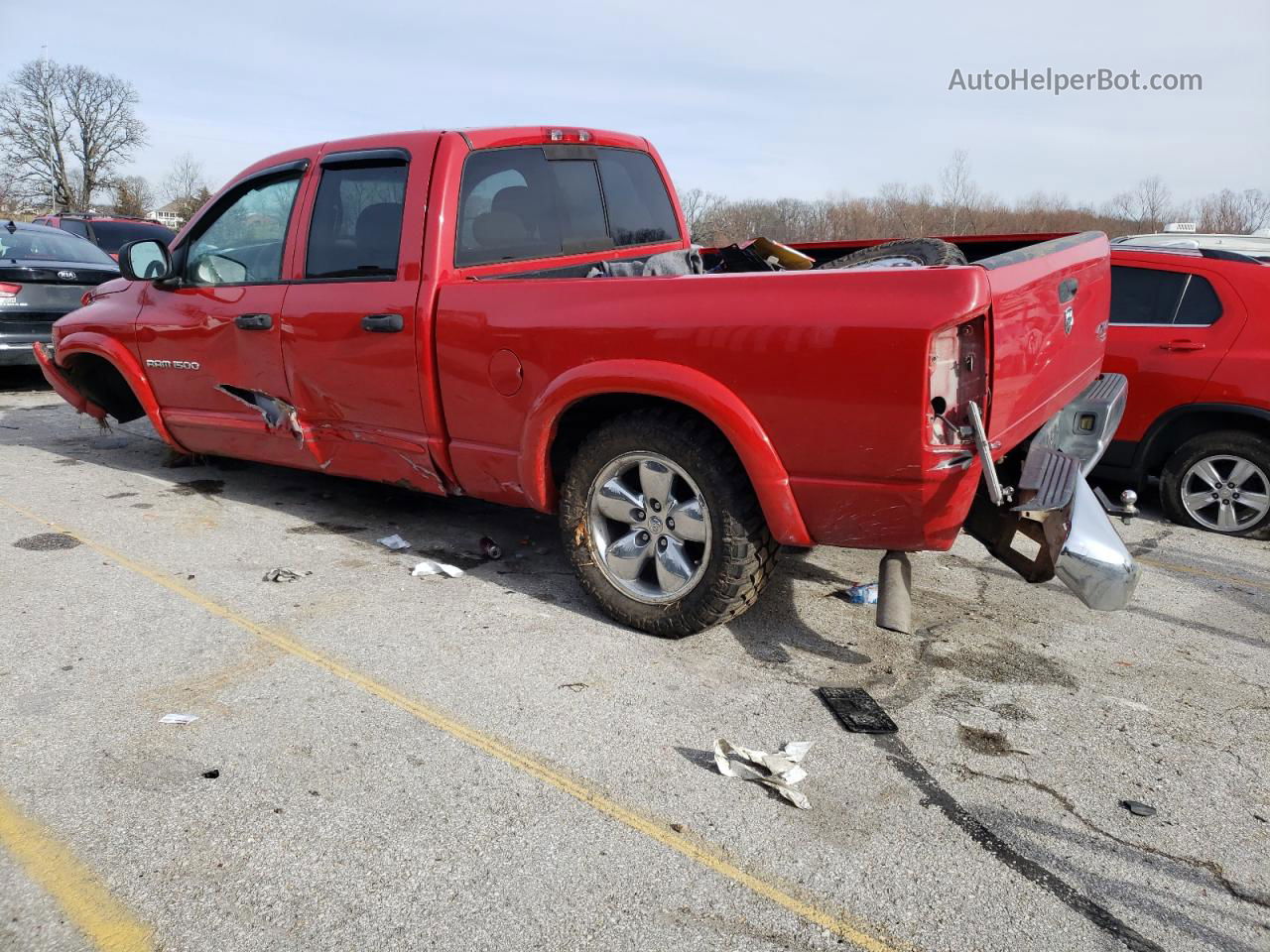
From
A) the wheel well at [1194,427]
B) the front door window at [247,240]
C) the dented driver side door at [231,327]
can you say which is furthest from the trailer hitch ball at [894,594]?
the front door window at [247,240]

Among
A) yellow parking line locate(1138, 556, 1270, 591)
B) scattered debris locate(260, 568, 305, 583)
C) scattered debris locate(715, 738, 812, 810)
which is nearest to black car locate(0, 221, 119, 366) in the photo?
scattered debris locate(260, 568, 305, 583)

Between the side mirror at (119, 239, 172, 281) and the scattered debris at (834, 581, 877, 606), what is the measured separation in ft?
13.6

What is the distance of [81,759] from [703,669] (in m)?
2.00

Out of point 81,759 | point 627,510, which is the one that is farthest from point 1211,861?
point 81,759

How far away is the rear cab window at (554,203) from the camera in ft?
13.6

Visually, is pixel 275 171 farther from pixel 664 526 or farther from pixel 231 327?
pixel 664 526

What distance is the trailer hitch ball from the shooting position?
3.12 metres

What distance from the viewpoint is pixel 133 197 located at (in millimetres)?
44969

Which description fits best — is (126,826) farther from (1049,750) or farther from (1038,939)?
(1049,750)

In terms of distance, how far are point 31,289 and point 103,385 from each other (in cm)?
322

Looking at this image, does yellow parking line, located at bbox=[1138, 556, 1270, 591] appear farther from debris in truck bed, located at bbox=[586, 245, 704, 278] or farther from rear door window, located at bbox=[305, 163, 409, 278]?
rear door window, located at bbox=[305, 163, 409, 278]

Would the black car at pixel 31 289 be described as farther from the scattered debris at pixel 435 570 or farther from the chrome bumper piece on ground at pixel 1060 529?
the chrome bumper piece on ground at pixel 1060 529

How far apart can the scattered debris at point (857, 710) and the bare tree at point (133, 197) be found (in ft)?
137

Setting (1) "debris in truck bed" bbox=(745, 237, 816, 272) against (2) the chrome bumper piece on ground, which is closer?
(2) the chrome bumper piece on ground
